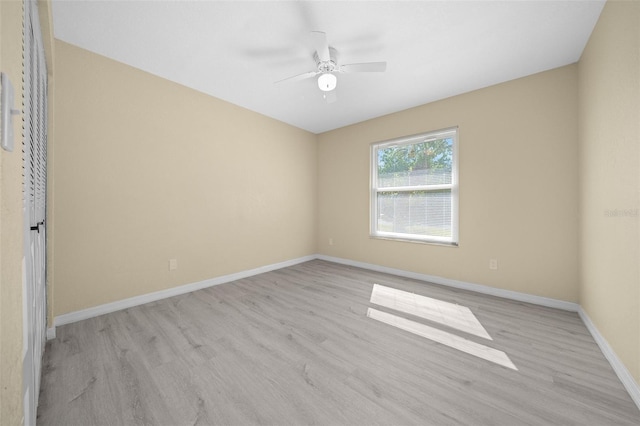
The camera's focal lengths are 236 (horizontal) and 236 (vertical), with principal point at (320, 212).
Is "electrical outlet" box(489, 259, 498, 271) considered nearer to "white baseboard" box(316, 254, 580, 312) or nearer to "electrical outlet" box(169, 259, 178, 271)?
"white baseboard" box(316, 254, 580, 312)

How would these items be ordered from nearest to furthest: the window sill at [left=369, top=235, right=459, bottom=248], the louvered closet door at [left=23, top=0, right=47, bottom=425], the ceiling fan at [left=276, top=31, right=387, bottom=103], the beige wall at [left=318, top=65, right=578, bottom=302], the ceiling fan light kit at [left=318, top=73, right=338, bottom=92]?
the louvered closet door at [left=23, top=0, right=47, bottom=425], the ceiling fan at [left=276, top=31, right=387, bottom=103], the ceiling fan light kit at [left=318, top=73, right=338, bottom=92], the beige wall at [left=318, top=65, right=578, bottom=302], the window sill at [left=369, top=235, right=459, bottom=248]

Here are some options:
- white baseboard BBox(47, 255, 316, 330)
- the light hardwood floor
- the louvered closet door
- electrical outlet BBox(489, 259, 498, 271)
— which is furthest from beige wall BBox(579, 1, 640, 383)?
white baseboard BBox(47, 255, 316, 330)

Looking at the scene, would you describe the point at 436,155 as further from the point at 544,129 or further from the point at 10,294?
the point at 10,294

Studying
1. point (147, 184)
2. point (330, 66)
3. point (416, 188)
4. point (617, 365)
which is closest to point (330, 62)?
point (330, 66)

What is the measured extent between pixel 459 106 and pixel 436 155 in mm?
673

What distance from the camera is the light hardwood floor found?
1.25 metres

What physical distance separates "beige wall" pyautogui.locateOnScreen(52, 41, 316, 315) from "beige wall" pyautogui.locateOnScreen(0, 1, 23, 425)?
6.62 ft

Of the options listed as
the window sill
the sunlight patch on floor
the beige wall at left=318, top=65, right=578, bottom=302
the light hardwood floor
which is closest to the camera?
the light hardwood floor

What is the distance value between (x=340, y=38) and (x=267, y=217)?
107 inches

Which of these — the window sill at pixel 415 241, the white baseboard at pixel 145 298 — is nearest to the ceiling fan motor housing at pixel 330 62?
the window sill at pixel 415 241

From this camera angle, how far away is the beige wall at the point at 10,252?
1.75ft

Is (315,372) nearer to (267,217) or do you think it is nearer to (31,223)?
(31,223)

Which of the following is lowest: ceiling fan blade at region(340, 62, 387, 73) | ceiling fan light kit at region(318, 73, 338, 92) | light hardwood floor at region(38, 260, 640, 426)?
light hardwood floor at region(38, 260, 640, 426)

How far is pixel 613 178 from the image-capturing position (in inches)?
66.9
